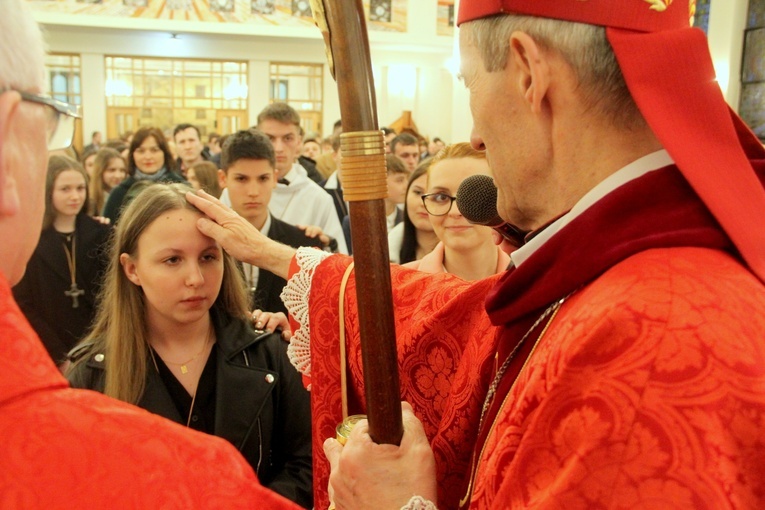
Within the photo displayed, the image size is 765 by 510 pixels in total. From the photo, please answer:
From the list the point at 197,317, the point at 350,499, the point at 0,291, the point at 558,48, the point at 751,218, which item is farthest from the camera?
the point at 197,317

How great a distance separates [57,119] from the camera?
98 centimetres

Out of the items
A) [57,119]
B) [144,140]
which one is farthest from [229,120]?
[57,119]

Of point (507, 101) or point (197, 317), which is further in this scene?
point (197, 317)

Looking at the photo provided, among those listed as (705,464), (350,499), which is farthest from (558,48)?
(350,499)

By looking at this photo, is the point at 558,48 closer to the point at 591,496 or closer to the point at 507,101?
the point at 507,101

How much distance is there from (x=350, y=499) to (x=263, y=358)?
114 cm

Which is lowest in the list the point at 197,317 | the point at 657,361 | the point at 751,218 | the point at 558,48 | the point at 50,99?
the point at 197,317

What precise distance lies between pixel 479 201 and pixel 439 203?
1.26 meters

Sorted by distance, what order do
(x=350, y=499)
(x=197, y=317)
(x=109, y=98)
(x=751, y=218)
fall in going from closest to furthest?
(x=751, y=218)
(x=350, y=499)
(x=197, y=317)
(x=109, y=98)

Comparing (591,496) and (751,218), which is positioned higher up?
(751,218)

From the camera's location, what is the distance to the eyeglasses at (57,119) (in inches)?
35.4

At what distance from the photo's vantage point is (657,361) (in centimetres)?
91

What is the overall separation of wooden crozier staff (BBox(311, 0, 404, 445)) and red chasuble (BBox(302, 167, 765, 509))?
0.21m

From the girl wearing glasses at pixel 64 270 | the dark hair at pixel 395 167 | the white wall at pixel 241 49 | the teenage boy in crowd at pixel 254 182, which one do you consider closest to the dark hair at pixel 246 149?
the teenage boy in crowd at pixel 254 182
